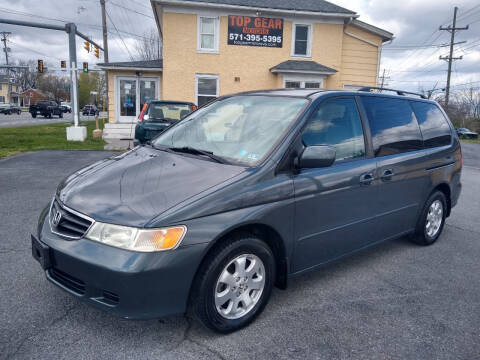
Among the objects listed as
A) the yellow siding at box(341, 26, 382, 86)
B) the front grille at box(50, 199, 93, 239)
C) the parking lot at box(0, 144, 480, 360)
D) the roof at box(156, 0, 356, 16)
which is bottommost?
the parking lot at box(0, 144, 480, 360)

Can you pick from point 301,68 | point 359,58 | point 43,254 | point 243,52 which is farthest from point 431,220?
point 359,58

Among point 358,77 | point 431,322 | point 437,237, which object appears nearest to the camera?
point 431,322

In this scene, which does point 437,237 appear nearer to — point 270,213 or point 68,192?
point 270,213

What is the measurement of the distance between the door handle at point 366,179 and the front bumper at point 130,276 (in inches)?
69.7

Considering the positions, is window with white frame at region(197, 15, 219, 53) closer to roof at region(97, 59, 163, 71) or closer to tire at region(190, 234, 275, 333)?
roof at region(97, 59, 163, 71)

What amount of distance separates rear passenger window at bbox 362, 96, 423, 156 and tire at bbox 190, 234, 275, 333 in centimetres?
171

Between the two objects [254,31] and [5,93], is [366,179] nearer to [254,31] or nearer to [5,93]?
[254,31]

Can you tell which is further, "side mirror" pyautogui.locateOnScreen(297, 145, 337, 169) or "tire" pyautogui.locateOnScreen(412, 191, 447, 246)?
"tire" pyautogui.locateOnScreen(412, 191, 447, 246)

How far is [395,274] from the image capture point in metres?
3.99

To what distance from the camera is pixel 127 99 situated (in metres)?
18.3

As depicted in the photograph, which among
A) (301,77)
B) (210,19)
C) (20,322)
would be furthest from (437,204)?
(210,19)

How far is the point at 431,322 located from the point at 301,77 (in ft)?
51.1

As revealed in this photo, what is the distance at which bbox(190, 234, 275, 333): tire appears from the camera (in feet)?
8.44

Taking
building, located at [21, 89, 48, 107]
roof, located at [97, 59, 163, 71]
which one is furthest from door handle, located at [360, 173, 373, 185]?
building, located at [21, 89, 48, 107]
